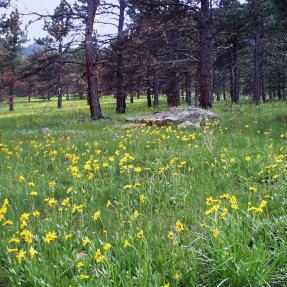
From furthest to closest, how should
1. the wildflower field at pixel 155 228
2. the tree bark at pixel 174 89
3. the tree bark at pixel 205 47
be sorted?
the tree bark at pixel 174 89 < the tree bark at pixel 205 47 < the wildflower field at pixel 155 228

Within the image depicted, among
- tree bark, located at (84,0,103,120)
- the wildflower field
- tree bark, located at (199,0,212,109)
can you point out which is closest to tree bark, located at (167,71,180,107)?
tree bark, located at (199,0,212,109)

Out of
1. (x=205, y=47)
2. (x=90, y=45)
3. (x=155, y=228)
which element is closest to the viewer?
(x=155, y=228)

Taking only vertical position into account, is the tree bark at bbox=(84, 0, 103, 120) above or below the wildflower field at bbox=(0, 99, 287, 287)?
above

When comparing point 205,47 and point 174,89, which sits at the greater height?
point 205,47

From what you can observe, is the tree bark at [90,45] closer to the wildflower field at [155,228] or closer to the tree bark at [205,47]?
the tree bark at [205,47]

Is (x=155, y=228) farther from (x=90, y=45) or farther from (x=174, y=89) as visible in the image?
(x=174, y=89)

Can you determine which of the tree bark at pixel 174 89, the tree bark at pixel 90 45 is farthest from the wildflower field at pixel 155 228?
the tree bark at pixel 174 89

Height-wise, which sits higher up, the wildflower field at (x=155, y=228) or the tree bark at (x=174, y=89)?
the tree bark at (x=174, y=89)

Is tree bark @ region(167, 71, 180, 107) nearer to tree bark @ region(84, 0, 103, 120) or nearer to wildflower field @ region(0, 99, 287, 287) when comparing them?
tree bark @ region(84, 0, 103, 120)

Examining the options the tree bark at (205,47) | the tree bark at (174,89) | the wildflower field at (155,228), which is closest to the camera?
the wildflower field at (155,228)

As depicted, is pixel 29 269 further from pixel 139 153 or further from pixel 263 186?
pixel 139 153

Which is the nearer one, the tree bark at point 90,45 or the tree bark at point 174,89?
the tree bark at point 90,45

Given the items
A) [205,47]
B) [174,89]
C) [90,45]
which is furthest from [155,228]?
[174,89]

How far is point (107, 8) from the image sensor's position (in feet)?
82.5
